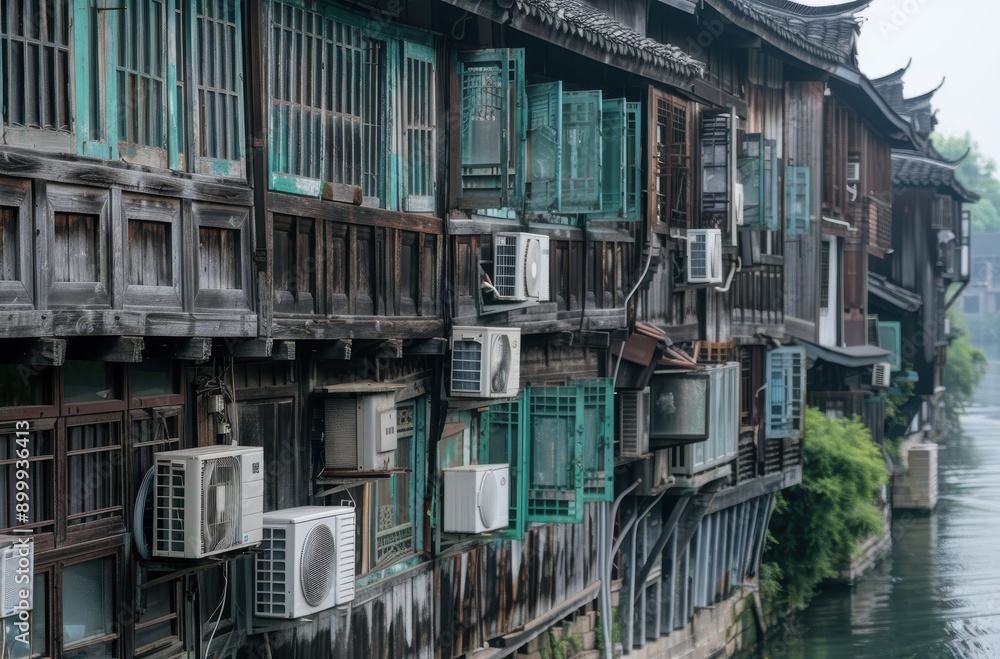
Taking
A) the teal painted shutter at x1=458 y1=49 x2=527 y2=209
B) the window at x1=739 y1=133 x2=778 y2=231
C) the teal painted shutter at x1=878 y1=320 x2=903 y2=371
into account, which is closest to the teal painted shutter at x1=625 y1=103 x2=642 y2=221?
Answer: the teal painted shutter at x1=458 y1=49 x2=527 y2=209

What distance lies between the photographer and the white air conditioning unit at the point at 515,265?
13930mm

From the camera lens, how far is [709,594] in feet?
79.8

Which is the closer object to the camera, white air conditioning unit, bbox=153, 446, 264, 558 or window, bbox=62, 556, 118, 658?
window, bbox=62, 556, 118, 658

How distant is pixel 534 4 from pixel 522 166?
1536mm

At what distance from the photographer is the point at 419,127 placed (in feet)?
42.5

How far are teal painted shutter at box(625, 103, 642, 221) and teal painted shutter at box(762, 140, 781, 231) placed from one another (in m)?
5.14

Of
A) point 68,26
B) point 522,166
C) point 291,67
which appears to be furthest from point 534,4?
point 68,26

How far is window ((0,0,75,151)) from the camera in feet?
26.6

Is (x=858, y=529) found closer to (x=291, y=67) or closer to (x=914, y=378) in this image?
(x=914, y=378)

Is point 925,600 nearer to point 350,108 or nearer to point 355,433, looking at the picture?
point 355,433

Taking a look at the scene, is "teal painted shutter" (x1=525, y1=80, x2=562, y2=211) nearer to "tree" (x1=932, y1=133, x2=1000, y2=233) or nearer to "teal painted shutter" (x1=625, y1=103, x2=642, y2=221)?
"teal painted shutter" (x1=625, y1=103, x2=642, y2=221)

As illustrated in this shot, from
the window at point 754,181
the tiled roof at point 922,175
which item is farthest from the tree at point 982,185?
the window at point 754,181

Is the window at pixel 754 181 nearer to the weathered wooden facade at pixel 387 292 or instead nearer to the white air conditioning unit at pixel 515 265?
the weathered wooden facade at pixel 387 292

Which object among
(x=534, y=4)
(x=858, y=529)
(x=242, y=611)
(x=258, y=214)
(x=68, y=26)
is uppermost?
(x=534, y=4)
